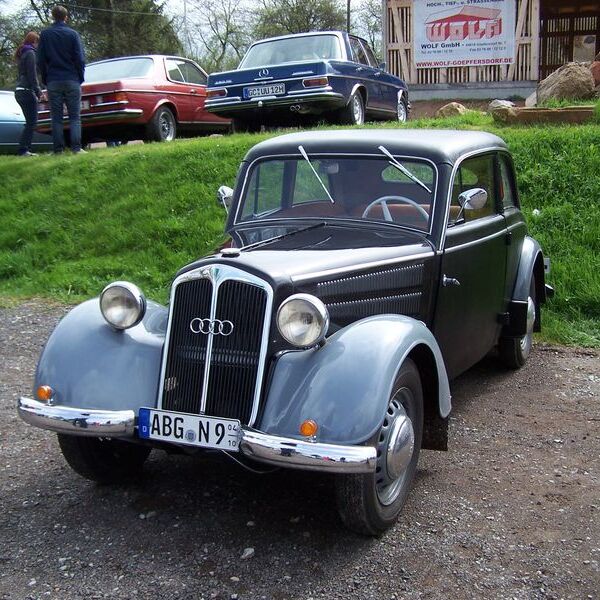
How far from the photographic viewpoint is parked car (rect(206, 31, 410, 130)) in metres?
10.8

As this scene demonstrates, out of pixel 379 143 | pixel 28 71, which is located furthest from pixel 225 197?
pixel 28 71

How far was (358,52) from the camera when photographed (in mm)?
11875

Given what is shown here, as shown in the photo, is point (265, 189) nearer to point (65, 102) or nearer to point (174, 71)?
point (65, 102)

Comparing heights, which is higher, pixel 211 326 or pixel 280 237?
pixel 280 237

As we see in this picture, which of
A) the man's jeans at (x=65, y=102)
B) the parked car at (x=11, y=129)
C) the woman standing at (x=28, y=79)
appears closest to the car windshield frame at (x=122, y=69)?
the woman standing at (x=28, y=79)

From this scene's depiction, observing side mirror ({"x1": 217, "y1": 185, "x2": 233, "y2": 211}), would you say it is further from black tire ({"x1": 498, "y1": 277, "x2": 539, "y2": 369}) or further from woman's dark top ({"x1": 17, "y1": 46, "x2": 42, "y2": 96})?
woman's dark top ({"x1": 17, "y1": 46, "x2": 42, "y2": 96})

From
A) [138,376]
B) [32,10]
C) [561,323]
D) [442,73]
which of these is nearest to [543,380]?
[561,323]

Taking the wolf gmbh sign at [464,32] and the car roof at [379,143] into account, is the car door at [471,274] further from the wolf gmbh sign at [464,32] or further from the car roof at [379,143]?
the wolf gmbh sign at [464,32]

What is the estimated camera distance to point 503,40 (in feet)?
54.2

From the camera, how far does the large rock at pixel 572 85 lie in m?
11.4

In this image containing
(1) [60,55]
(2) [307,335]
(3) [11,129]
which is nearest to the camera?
(2) [307,335]

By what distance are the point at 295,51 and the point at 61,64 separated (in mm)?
3289

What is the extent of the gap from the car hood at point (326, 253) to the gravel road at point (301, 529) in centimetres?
109

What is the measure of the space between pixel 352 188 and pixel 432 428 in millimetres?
1437
